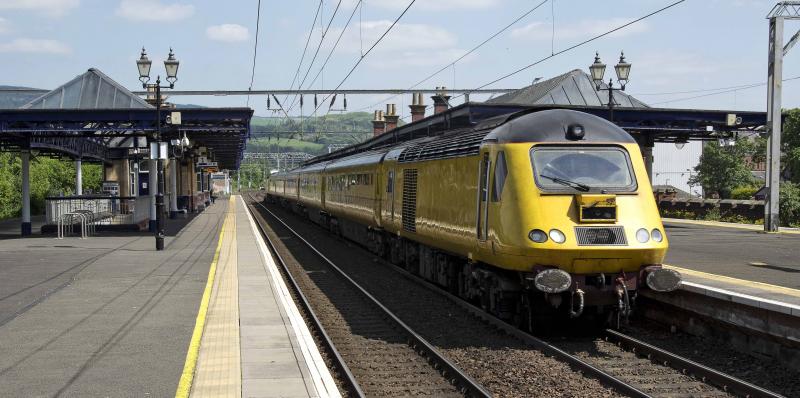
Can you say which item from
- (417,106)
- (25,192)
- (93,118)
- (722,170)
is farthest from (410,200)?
(722,170)

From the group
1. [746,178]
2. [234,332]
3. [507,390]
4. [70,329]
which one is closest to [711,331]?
[507,390]

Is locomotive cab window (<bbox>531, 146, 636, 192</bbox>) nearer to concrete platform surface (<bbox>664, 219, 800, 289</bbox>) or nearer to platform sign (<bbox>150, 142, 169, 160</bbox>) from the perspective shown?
concrete platform surface (<bbox>664, 219, 800, 289</bbox>)

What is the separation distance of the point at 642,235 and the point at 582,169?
1.20 metres

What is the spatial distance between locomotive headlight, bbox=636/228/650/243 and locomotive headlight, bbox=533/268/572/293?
47.8 inches

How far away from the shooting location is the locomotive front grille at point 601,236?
1072cm

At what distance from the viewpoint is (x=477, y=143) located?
42.3 ft

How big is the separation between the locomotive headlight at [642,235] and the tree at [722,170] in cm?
5999

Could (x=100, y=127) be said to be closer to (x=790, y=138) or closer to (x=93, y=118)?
(x=93, y=118)

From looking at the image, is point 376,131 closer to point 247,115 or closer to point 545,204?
point 247,115

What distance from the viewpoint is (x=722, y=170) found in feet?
223

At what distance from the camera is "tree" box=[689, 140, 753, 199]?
67750mm

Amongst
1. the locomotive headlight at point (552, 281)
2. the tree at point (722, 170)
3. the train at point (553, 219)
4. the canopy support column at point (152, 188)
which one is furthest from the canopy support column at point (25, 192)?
the tree at point (722, 170)

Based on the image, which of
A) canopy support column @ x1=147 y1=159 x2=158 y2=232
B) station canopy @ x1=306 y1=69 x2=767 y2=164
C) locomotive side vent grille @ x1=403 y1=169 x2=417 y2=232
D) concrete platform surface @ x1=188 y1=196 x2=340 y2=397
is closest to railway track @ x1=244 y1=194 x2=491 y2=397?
concrete platform surface @ x1=188 y1=196 x2=340 y2=397

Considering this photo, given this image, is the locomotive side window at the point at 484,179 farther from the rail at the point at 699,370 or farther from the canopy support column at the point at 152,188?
the canopy support column at the point at 152,188
